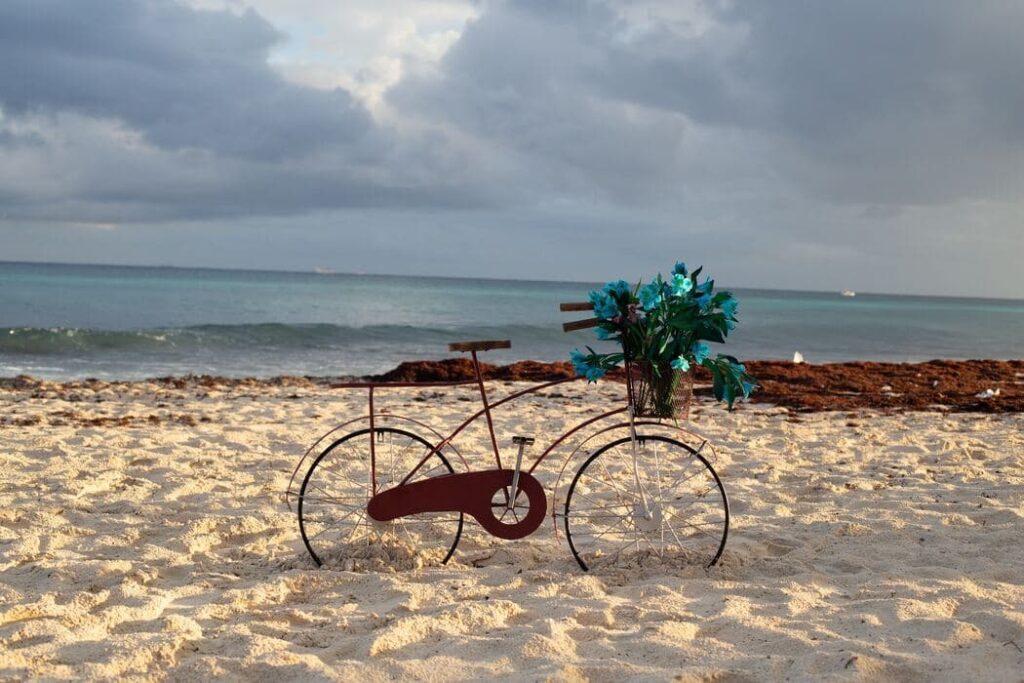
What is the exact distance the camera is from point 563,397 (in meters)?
11.6

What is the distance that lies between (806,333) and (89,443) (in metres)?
35.9

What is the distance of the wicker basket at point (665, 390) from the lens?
4059mm

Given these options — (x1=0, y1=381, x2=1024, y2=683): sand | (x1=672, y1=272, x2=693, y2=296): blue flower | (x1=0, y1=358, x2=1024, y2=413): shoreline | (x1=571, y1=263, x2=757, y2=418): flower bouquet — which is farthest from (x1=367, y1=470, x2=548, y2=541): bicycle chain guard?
(x1=0, y1=358, x2=1024, y2=413): shoreline

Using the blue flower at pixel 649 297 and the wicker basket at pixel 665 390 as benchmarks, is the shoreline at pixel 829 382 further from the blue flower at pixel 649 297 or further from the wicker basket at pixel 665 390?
the blue flower at pixel 649 297

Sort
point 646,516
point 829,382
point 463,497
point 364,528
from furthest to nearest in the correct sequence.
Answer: point 829,382
point 364,528
point 646,516
point 463,497

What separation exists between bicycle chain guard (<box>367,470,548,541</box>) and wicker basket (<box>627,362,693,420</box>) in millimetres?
753

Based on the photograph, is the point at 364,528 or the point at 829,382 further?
the point at 829,382

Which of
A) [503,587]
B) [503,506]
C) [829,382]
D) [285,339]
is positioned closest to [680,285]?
[503,506]

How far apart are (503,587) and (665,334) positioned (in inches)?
60.8

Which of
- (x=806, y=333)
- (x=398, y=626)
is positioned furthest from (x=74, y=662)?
(x=806, y=333)

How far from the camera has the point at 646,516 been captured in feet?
14.9

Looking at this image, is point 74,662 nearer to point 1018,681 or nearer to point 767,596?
point 767,596

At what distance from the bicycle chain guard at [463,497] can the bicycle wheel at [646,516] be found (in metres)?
0.19

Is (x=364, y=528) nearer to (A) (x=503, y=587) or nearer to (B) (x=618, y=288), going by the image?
(A) (x=503, y=587)
